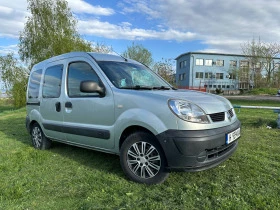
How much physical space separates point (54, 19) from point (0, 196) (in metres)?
24.3

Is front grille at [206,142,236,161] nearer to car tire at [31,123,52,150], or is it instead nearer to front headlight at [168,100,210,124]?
front headlight at [168,100,210,124]

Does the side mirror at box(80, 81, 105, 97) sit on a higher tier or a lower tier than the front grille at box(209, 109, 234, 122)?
higher

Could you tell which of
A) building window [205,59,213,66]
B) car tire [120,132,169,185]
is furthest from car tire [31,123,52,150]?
building window [205,59,213,66]

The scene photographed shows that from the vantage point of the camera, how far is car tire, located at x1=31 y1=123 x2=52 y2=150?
5.22 meters

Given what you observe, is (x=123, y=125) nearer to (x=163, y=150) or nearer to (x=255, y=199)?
(x=163, y=150)

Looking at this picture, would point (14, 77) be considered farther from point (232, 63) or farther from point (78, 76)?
point (232, 63)

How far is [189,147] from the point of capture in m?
2.88

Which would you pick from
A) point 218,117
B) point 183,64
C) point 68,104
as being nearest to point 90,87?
point 68,104

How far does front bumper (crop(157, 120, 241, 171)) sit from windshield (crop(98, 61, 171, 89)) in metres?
1.17

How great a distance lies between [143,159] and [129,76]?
146 centimetres

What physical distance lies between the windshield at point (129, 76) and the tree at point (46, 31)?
65.1 ft

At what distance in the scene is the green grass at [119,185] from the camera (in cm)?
277

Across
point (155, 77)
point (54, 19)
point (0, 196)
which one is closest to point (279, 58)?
point (54, 19)

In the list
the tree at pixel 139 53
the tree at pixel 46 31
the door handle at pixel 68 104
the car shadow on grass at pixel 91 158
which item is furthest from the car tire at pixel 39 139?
the tree at pixel 139 53
